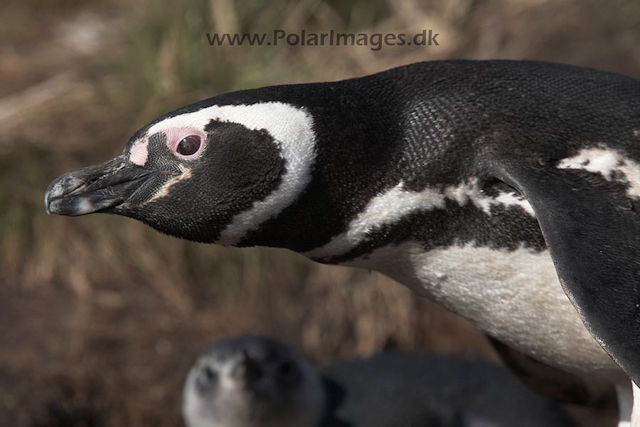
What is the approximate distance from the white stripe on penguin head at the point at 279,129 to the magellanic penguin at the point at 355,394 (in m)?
2.35

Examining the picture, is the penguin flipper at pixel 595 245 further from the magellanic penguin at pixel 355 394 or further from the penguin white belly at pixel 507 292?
the magellanic penguin at pixel 355 394

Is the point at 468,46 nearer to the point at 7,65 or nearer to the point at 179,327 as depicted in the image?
the point at 179,327

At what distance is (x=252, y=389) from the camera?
4.22 meters

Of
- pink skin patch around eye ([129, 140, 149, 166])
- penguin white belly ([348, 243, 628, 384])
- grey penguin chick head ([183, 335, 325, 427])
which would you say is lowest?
grey penguin chick head ([183, 335, 325, 427])

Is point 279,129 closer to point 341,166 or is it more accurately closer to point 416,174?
point 341,166

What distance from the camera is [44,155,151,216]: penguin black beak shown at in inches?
77.0

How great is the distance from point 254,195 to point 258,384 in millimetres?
2465

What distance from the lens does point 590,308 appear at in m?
1.71

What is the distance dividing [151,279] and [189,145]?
3.34 metres

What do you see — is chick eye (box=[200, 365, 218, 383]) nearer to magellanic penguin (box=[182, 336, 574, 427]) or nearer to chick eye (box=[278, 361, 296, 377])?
magellanic penguin (box=[182, 336, 574, 427])

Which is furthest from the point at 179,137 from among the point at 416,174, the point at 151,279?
the point at 151,279

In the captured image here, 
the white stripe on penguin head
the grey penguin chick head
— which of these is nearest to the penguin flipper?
the white stripe on penguin head

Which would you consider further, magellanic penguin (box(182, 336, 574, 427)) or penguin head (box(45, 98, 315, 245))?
magellanic penguin (box(182, 336, 574, 427))

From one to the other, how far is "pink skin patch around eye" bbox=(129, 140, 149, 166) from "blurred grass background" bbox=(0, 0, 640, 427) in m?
2.99
